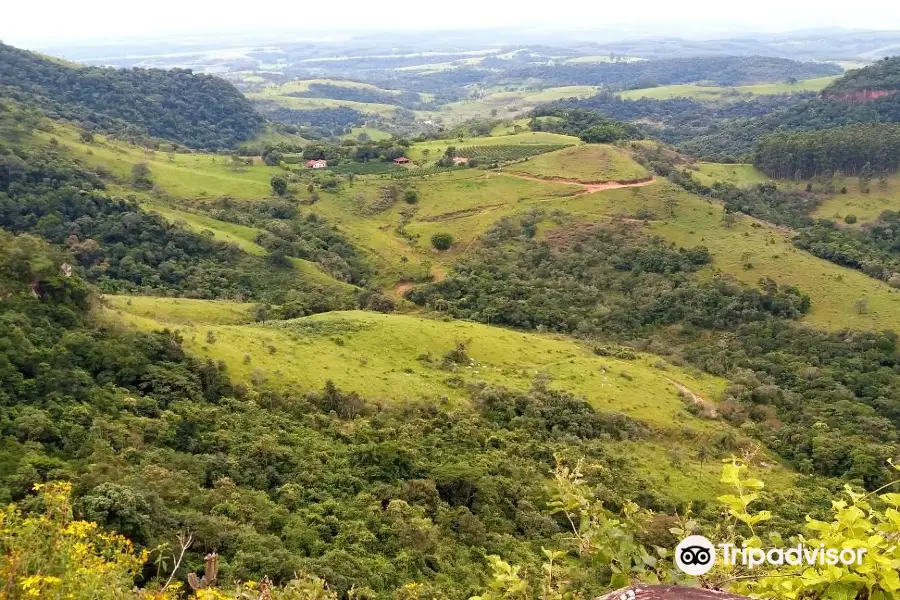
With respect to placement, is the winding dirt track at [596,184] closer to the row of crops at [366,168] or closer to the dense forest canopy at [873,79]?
the row of crops at [366,168]

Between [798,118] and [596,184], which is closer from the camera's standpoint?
[596,184]

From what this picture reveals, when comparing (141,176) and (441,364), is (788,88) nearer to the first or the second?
(141,176)

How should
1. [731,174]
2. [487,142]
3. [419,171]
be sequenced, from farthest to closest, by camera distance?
[487,142], [731,174], [419,171]

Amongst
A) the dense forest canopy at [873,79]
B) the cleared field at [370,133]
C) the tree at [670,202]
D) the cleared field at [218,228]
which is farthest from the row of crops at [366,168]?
the dense forest canopy at [873,79]

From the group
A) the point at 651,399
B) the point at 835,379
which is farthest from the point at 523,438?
the point at 835,379

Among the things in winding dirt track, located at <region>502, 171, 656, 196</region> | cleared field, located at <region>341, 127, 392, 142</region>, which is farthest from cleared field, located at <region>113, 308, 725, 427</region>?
cleared field, located at <region>341, 127, 392, 142</region>

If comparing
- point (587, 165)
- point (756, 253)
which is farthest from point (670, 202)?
point (587, 165)
